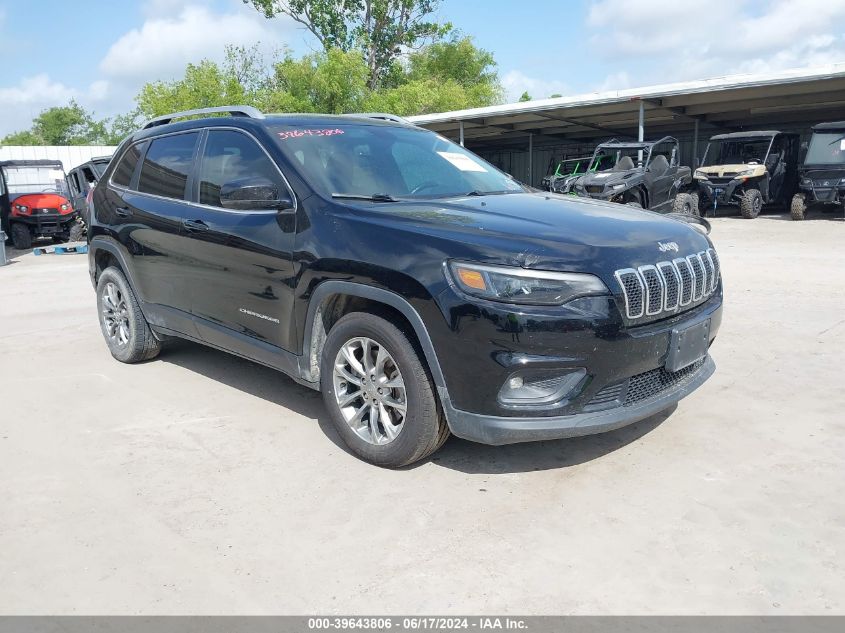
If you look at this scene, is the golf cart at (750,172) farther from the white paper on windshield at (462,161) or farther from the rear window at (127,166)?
the rear window at (127,166)

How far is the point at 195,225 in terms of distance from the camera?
4.48 m

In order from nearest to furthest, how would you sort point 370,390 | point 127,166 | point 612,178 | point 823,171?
point 370,390 → point 127,166 → point 612,178 → point 823,171

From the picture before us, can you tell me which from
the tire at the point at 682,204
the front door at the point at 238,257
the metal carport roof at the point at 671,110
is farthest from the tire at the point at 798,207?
the front door at the point at 238,257

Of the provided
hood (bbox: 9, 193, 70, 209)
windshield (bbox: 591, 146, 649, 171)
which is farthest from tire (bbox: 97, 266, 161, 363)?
hood (bbox: 9, 193, 70, 209)

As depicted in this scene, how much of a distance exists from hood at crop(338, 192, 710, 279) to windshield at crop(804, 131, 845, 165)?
1582 cm

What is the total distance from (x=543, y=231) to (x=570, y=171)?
18.8 metres

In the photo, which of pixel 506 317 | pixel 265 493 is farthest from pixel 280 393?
pixel 506 317

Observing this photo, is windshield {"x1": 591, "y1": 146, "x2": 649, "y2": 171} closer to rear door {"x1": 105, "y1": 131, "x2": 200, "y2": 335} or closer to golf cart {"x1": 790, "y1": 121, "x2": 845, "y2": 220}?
golf cart {"x1": 790, "y1": 121, "x2": 845, "y2": 220}

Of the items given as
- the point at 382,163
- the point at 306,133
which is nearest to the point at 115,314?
the point at 306,133

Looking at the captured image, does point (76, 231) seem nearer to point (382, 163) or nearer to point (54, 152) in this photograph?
point (382, 163)

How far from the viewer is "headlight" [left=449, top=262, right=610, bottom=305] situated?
3.04 metres

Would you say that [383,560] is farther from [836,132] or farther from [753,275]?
[836,132]

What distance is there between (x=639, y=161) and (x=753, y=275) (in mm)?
9187

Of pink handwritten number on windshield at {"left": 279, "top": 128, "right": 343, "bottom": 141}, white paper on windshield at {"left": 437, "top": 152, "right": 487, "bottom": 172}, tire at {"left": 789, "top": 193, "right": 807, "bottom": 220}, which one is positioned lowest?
tire at {"left": 789, "top": 193, "right": 807, "bottom": 220}
